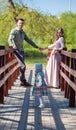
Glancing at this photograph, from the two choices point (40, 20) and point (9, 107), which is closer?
point (9, 107)

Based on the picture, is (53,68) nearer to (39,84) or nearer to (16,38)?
(16,38)

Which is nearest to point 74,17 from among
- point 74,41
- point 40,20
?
point 74,41

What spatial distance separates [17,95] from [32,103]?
1.62m

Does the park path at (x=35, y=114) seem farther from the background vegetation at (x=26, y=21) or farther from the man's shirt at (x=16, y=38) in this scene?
the background vegetation at (x=26, y=21)

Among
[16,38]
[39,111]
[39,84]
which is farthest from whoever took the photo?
[16,38]

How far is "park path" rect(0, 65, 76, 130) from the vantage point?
281 inches

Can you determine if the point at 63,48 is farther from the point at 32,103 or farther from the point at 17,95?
the point at 32,103

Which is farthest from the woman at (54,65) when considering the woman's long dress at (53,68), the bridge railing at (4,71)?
the bridge railing at (4,71)

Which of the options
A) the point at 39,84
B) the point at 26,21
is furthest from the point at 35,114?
the point at 26,21

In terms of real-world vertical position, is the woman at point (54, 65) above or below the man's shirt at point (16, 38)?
below

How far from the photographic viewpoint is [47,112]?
856 centimetres

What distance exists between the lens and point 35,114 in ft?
27.1

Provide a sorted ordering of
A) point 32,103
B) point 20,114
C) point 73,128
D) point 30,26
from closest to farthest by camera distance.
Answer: point 73,128
point 20,114
point 32,103
point 30,26

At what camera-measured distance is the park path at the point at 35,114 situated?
23.4 feet
